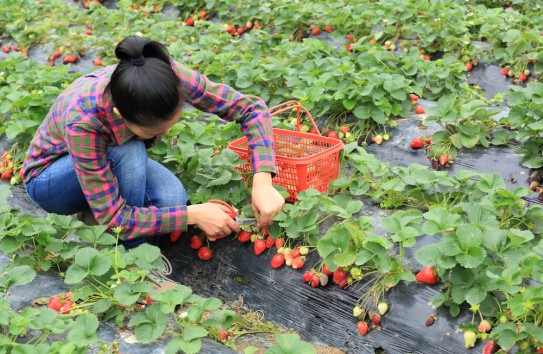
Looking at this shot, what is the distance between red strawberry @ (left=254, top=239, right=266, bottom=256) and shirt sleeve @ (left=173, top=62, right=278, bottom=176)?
1.19ft

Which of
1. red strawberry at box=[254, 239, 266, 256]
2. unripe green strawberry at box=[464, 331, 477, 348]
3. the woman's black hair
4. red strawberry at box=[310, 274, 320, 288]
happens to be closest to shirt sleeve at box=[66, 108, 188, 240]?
the woman's black hair

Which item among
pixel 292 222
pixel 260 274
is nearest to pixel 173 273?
pixel 260 274

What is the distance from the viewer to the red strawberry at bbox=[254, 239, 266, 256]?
3428 mm

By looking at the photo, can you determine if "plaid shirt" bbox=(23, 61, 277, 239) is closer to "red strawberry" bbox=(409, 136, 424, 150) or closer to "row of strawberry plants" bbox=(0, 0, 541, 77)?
"red strawberry" bbox=(409, 136, 424, 150)

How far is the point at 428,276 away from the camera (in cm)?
283

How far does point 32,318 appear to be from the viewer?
103 inches

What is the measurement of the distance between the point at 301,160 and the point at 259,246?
472mm

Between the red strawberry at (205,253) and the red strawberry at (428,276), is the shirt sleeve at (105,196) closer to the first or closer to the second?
the red strawberry at (205,253)

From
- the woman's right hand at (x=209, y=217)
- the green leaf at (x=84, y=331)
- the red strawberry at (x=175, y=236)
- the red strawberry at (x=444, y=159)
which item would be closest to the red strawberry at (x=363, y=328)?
the woman's right hand at (x=209, y=217)

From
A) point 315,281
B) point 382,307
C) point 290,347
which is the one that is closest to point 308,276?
point 315,281

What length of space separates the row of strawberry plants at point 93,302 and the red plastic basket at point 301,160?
0.72 m

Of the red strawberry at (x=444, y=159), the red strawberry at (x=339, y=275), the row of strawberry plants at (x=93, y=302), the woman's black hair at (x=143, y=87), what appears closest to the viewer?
the row of strawberry plants at (x=93, y=302)

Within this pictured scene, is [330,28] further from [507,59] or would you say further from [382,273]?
[382,273]

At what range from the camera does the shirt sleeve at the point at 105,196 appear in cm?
301
